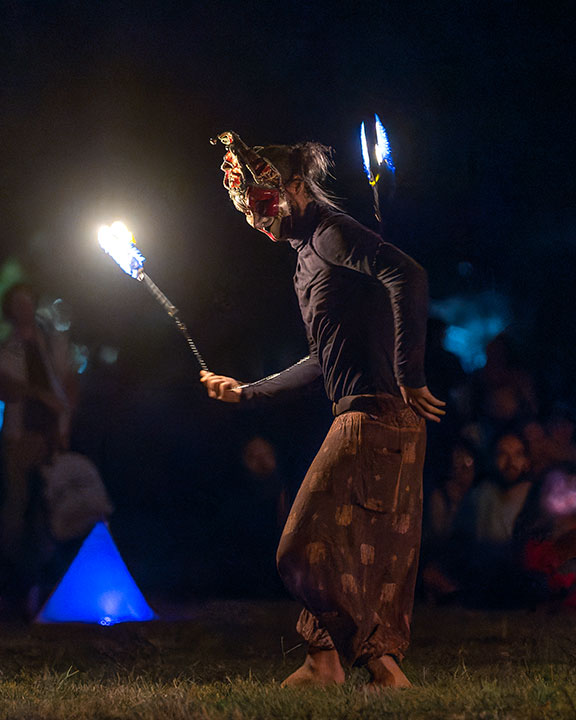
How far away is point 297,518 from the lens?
3.99 m

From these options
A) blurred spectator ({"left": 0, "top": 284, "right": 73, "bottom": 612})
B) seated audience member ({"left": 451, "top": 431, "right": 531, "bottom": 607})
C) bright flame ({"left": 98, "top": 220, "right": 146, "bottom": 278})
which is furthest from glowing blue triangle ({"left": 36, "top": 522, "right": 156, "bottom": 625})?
bright flame ({"left": 98, "top": 220, "right": 146, "bottom": 278})

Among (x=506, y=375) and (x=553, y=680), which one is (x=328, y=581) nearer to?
(x=553, y=680)

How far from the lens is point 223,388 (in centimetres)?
446

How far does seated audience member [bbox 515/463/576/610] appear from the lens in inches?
239

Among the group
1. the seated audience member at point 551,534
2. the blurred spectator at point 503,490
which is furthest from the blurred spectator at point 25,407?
the seated audience member at point 551,534

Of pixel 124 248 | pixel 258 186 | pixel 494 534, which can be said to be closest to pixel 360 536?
pixel 258 186

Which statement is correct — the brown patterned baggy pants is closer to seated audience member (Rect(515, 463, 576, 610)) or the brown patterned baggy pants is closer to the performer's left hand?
the performer's left hand

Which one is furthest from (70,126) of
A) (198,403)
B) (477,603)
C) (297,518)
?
(477,603)

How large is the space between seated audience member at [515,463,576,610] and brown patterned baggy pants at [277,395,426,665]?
7.53 ft

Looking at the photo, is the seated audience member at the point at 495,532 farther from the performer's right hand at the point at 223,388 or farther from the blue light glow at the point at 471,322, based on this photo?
the performer's right hand at the point at 223,388

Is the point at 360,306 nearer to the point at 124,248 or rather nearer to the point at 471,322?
the point at 124,248

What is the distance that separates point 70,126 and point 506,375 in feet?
11.4

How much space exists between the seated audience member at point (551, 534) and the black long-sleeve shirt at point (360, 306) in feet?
8.50

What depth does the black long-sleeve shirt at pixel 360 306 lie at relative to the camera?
4.10 metres
